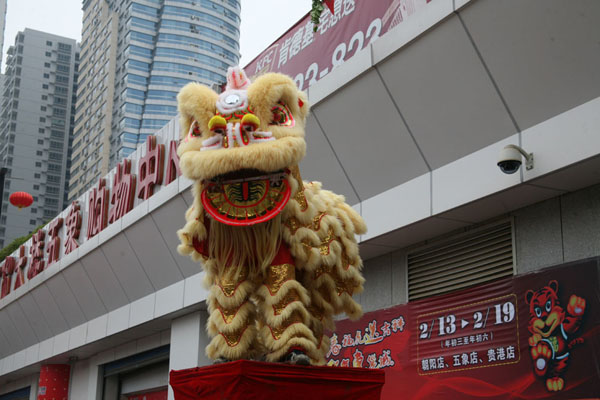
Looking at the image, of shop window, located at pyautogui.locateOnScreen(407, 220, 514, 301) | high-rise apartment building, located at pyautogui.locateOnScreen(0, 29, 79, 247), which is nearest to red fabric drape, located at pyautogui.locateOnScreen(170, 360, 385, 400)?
shop window, located at pyautogui.locateOnScreen(407, 220, 514, 301)

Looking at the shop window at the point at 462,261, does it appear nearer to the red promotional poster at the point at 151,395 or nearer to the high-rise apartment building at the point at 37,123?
the red promotional poster at the point at 151,395

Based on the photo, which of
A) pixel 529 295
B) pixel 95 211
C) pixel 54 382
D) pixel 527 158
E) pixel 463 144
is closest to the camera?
pixel 527 158

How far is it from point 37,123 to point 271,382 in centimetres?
8560

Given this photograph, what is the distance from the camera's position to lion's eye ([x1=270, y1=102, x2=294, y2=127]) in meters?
5.22

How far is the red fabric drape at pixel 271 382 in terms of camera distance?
190 inches

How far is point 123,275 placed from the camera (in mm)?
15070

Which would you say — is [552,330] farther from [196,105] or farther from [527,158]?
[196,105]

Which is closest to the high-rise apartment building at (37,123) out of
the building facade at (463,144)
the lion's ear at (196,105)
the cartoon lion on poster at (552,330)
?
the building facade at (463,144)

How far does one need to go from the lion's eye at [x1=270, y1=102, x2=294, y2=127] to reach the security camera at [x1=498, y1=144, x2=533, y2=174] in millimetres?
2761

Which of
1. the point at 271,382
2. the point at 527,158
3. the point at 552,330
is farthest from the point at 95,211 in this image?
the point at 271,382

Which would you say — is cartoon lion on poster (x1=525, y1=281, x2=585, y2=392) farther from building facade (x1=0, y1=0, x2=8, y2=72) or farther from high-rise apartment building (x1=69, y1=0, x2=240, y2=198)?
building facade (x1=0, y1=0, x2=8, y2=72)

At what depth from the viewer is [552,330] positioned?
24.2ft

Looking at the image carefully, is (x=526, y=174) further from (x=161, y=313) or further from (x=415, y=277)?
(x=161, y=313)

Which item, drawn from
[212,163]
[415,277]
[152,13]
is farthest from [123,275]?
[152,13]
